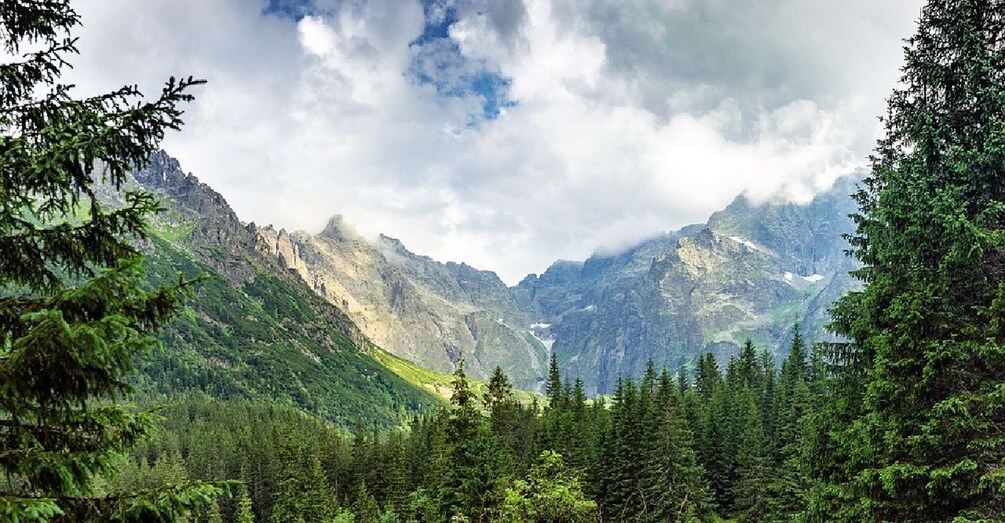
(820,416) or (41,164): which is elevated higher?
(41,164)

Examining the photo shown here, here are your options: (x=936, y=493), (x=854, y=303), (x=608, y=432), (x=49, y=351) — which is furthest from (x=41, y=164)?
(x=608, y=432)

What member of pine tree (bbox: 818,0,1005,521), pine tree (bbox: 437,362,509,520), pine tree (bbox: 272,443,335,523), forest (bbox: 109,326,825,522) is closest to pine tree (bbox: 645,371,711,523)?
forest (bbox: 109,326,825,522)

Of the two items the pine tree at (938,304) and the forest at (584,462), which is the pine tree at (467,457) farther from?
the pine tree at (938,304)

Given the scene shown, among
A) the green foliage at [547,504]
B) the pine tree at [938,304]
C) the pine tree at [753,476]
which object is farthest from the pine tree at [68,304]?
the pine tree at [753,476]

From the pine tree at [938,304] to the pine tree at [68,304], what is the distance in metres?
A: 15.2

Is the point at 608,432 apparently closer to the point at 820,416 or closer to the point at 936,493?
the point at 820,416

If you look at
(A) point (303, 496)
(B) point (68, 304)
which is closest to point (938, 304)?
(B) point (68, 304)

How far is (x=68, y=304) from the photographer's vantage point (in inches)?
243

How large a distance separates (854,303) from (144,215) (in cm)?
1820

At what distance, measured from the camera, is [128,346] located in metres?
5.89

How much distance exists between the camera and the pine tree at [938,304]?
42.1 feet

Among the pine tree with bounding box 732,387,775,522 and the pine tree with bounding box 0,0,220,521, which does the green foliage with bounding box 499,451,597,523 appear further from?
the pine tree with bounding box 732,387,775,522

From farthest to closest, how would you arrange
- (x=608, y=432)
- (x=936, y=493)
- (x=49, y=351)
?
(x=608, y=432), (x=936, y=493), (x=49, y=351)

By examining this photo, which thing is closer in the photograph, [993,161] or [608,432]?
[993,161]
